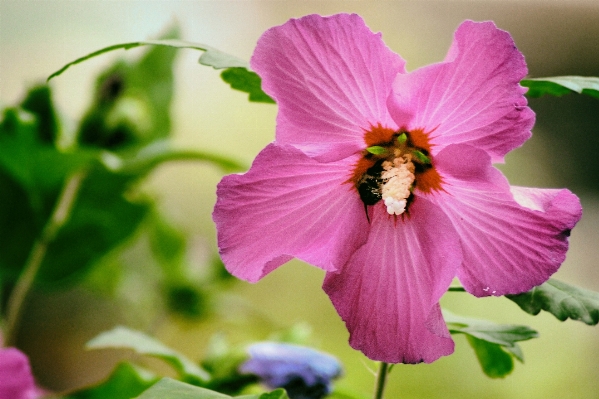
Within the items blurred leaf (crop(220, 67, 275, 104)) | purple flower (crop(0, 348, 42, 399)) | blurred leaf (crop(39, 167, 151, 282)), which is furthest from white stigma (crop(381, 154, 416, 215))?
blurred leaf (crop(39, 167, 151, 282))

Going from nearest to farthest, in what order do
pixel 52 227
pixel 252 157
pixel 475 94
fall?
pixel 475 94 → pixel 52 227 → pixel 252 157

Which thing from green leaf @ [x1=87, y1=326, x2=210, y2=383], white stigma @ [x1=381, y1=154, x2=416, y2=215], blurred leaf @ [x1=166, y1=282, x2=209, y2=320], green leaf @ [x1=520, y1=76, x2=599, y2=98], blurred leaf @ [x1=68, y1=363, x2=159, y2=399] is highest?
green leaf @ [x1=520, y1=76, x2=599, y2=98]

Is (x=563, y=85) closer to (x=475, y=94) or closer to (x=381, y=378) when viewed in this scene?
(x=475, y=94)

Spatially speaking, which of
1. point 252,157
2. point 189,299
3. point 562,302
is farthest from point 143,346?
point 252,157

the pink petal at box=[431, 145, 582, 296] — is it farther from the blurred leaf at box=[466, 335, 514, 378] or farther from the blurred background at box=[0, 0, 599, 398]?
the blurred background at box=[0, 0, 599, 398]

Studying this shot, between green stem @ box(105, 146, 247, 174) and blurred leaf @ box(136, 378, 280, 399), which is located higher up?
green stem @ box(105, 146, 247, 174)

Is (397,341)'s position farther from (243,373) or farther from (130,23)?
(130,23)
